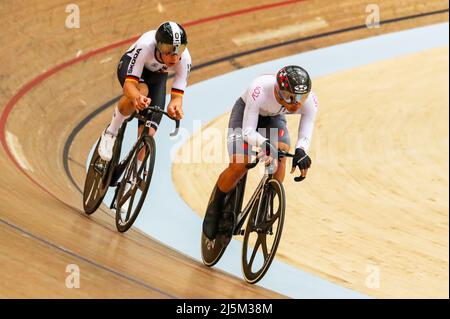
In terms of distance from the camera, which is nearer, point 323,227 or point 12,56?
point 323,227

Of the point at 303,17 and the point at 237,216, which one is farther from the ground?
the point at 303,17

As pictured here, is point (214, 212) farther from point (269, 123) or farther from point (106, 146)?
point (106, 146)

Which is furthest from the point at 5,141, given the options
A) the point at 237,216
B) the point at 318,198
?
the point at 318,198

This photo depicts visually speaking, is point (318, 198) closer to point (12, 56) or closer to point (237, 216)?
point (237, 216)

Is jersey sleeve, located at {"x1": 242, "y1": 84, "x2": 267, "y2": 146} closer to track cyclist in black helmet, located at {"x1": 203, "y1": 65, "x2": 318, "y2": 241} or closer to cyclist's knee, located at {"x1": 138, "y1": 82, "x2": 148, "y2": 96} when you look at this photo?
track cyclist in black helmet, located at {"x1": 203, "y1": 65, "x2": 318, "y2": 241}

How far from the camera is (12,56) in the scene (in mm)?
7242

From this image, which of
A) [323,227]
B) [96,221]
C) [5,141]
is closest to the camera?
[96,221]

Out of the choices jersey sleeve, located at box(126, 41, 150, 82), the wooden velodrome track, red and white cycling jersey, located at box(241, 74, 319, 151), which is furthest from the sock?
red and white cycling jersey, located at box(241, 74, 319, 151)

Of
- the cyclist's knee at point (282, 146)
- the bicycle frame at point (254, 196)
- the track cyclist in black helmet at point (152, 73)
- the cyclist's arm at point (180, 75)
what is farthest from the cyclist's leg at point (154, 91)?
the cyclist's knee at point (282, 146)

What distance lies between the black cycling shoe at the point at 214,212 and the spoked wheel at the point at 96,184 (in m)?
0.66

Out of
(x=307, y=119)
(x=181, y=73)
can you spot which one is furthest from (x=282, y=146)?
(x=181, y=73)

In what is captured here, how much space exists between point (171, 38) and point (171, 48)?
6 centimetres
